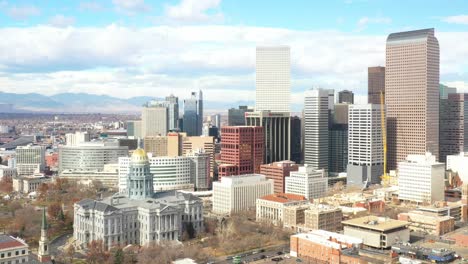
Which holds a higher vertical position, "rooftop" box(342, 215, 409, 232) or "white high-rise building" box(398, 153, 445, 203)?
"white high-rise building" box(398, 153, 445, 203)

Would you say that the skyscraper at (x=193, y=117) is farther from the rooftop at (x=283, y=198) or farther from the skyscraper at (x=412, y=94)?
the rooftop at (x=283, y=198)

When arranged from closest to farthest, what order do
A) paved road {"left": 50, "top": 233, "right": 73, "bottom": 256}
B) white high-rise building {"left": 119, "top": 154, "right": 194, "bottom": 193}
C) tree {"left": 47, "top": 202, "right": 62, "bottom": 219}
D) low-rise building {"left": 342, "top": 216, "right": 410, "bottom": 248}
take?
paved road {"left": 50, "top": 233, "right": 73, "bottom": 256}
low-rise building {"left": 342, "top": 216, "right": 410, "bottom": 248}
tree {"left": 47, "top": 202, "right": 62, "bottom": 219}
white high-rise building {"left": 119, "top": 154, "right": 194, "bottom": 193}

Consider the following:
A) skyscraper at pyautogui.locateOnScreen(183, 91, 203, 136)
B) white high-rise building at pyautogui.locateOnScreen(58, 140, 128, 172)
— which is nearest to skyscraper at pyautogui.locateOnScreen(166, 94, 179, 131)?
skyscraper at pyautogui.locateOnScreen(183, 91, 203, 136)

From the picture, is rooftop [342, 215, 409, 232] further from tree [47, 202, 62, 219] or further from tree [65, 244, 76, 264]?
tree [47, 202, 62, 219]

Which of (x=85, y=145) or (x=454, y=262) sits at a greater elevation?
(x=85, y=145)

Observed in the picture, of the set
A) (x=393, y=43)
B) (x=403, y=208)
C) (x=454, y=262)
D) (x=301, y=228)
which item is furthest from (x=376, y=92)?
(x=454, y=262)

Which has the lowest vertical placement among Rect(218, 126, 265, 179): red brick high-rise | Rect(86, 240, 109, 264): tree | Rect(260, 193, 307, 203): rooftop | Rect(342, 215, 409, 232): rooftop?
Rect(86, 240, 109, 264): tree

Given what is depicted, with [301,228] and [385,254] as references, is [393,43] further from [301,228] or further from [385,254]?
[385,254]
